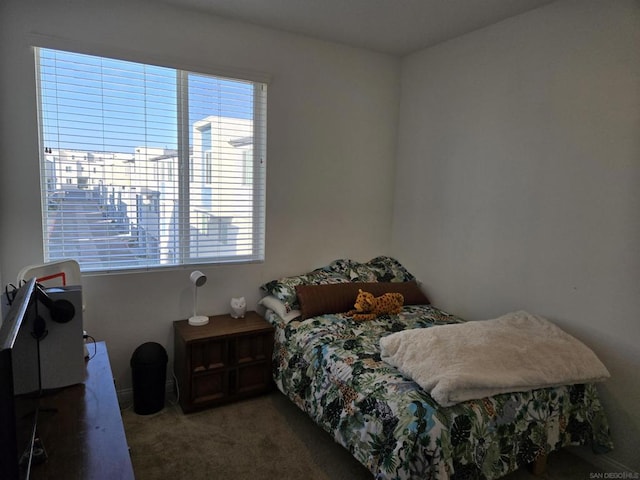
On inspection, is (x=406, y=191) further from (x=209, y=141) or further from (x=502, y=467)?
(x=502, y=467)

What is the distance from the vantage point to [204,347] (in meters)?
2.72

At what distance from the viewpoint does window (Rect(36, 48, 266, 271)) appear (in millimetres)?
2494

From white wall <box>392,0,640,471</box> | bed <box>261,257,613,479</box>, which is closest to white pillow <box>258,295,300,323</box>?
bed <box>261,257,613,479</box>

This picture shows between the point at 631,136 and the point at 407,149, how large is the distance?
172 cm

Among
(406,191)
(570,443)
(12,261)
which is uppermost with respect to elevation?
(406,191)

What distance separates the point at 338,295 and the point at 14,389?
7.53 feet

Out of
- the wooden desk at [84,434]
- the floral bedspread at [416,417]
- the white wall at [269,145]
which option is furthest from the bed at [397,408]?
the wooden desk at [84,434]

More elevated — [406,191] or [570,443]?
[406,191]

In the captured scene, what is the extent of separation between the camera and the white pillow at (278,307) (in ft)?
9.65

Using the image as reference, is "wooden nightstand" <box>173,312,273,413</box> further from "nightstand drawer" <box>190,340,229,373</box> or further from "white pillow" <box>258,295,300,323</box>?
"white pillow" <box>258,295,300,323</box>

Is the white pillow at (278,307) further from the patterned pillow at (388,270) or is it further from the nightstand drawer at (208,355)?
the patterned pillow at (388,270)

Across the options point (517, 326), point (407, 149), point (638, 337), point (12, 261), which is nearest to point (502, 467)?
point (517, 326)

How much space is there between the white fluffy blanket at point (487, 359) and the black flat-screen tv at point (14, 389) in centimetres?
148

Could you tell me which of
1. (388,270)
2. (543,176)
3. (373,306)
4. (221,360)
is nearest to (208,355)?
(221,360)
